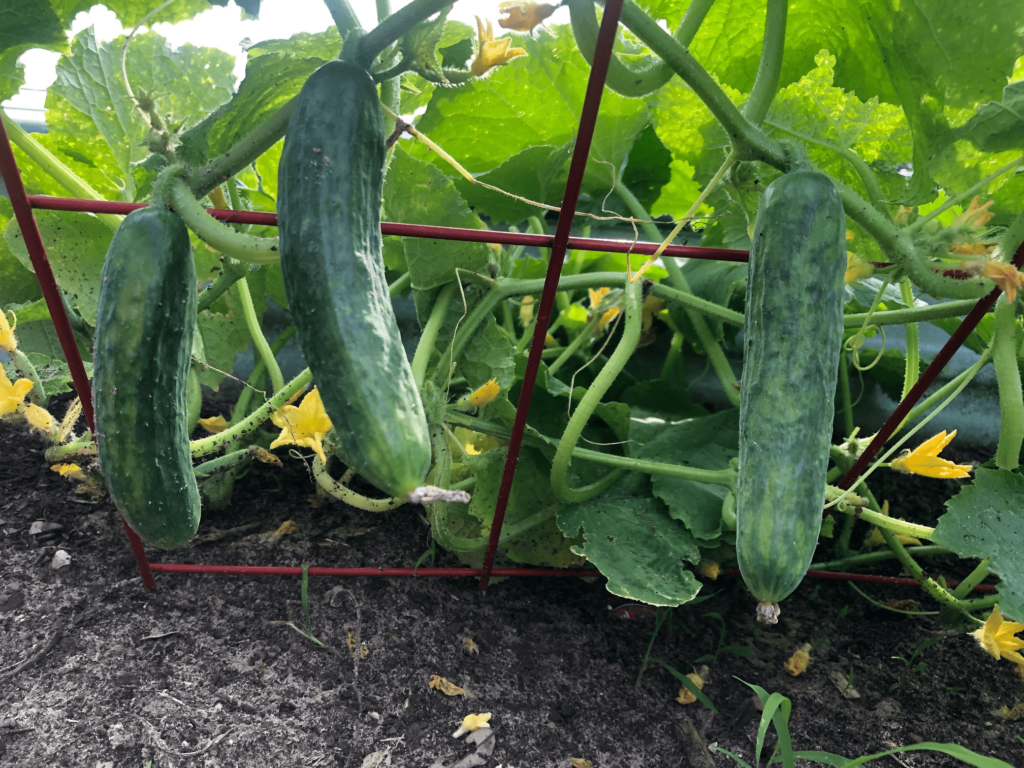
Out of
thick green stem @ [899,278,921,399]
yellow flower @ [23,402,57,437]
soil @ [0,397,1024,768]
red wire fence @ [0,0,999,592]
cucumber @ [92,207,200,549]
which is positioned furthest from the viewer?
thick green stem @ [899,278,921,399]

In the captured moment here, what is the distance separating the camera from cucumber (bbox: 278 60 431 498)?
0.65 metres

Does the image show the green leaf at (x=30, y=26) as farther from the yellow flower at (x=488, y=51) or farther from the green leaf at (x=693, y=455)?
the green leaf at (x=693, y=455)

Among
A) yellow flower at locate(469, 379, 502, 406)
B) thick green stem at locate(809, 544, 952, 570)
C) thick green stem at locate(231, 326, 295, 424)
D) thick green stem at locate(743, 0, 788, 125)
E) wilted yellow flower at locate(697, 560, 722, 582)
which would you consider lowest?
thick green stem at locate(809, 544, 952, 570)

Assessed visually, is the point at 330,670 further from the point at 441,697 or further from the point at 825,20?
the point at 825,20

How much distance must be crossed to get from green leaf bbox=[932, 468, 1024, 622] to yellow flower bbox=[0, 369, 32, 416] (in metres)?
1.79

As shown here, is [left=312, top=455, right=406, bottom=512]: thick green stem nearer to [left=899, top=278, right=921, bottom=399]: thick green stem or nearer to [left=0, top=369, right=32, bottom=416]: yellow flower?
[left=0, top=369, right=32, bottom=416]: yellow flower

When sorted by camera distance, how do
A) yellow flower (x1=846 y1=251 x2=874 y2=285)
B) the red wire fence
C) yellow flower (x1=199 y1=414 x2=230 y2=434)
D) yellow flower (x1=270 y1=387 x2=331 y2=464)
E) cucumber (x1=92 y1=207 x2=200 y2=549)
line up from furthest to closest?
yellow flower (x1=199 y1=414 x2=230 y2=434) < yellow flower (x1=270 y1=387 x2=331 y2=464) < yellow flower (x1=846 y1=251 x2=874 y2=285) < the red wire fence < cucumber (x1=92 y1=207 x2=200 y2=549)

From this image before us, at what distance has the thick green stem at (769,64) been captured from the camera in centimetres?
98

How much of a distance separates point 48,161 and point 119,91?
1.25ft

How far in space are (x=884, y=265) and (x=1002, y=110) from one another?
12.0 inches

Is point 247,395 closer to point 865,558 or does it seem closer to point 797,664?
point 797,664

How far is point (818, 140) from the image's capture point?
52.2 inches

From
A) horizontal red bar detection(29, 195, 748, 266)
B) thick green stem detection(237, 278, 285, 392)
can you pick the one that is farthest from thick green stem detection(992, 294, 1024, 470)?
thick green stem detection(237, 278, 285, 392)

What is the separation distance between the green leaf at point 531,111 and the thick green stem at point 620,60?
0.46 m
